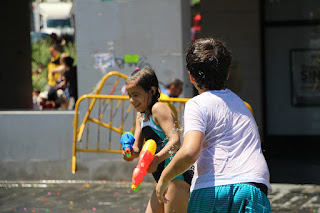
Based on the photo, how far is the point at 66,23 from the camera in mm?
12070

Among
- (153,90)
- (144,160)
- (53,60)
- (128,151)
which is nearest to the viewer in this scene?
(144,160)

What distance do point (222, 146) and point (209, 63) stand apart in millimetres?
451

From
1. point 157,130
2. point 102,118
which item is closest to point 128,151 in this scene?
point 157,130

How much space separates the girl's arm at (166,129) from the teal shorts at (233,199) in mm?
891

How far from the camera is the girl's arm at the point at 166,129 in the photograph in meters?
3.87

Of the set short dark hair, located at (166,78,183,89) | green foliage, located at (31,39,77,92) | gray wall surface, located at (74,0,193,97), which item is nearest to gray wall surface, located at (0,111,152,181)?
gray wall surface, located at (74,0,193,97)

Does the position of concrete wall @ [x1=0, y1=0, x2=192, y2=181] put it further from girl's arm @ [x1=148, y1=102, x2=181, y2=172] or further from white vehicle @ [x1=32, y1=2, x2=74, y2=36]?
girl's arm @ [x1=148, y1=102, x2=181, y2=172]

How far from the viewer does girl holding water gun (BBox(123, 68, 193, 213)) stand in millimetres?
3965

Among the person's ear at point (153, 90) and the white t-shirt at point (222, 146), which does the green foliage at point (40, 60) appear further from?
the white t-shirt at point (222, 146)

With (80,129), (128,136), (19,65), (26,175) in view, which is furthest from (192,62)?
A: (19,65)

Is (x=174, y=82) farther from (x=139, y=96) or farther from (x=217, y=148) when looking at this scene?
(x=217, y=148)

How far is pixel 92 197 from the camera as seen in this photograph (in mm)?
7312

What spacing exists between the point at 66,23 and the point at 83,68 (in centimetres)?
418

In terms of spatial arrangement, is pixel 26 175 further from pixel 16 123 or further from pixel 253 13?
pixel 253 13
